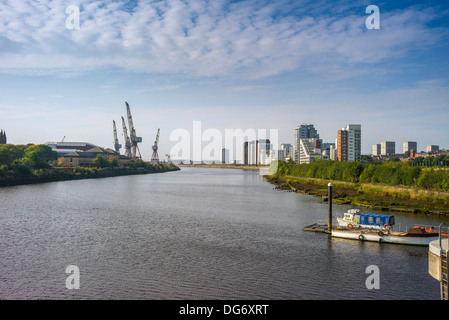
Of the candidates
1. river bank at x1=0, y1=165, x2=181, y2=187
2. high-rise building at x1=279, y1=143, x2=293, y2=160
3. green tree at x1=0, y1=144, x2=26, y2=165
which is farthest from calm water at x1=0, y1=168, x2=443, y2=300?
high-rise building at x1=279, y1=143, x2=293, y2=160

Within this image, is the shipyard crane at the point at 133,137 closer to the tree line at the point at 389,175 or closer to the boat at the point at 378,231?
the tree line at the point at 389,175

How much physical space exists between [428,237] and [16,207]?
2794 cm

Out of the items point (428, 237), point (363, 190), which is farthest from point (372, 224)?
point (363, 190)

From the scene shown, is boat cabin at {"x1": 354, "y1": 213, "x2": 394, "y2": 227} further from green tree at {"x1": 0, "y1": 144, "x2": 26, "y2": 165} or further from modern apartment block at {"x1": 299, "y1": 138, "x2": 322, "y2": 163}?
modern apartment block at {"x1": 299, "y1": 138, "x2": 322, "y2": 163}

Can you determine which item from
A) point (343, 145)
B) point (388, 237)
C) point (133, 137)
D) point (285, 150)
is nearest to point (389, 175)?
point (388, 237)

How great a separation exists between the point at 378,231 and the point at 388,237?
58cm

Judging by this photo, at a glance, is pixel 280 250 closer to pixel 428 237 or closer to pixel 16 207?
pixel 428 237

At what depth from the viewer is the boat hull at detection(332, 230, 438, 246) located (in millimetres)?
16859

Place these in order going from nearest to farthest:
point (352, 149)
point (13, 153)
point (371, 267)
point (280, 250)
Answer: point (371, 267) → point (280, 250) → point (13, 153) → point (352, 149)

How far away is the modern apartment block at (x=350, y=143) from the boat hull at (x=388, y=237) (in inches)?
2845

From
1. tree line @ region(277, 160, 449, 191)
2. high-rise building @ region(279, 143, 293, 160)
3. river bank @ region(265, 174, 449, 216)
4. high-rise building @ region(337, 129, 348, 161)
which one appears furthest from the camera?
high-rise building @ region(279, 143, 293, 160)

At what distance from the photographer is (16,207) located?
28.0 metres

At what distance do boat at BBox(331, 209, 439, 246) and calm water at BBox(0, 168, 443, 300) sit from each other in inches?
20.9

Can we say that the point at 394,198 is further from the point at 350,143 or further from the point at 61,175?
the point at 350,143
